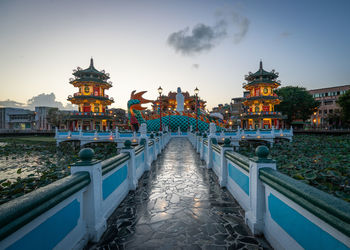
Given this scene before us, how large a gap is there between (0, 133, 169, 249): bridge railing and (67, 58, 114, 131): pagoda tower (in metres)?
37.4

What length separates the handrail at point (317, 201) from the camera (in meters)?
1.56

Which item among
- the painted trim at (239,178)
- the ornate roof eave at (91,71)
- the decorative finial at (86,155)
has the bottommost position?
the painted trim at (239,178)

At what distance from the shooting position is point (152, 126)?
35.0 m

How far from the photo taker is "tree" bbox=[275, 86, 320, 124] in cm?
4641

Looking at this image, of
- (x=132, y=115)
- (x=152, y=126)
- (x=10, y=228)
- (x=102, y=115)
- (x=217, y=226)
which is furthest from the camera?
(x=102, y=115)

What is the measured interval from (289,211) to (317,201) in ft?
2.45

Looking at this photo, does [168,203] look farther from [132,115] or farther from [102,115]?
[102,115]

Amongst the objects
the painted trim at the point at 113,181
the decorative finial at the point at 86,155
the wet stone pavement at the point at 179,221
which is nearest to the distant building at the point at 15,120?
the painted trim at the point at 113,181

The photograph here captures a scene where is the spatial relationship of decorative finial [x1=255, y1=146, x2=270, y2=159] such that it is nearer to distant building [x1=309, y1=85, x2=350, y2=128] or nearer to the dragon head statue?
the dragon head statue

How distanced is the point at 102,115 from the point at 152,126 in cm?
1210

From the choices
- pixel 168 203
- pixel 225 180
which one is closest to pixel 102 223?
pixel 168 203

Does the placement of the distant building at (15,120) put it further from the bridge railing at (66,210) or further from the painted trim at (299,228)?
the painted trim at (299,228)

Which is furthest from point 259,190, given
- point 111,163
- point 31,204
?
point 31,204

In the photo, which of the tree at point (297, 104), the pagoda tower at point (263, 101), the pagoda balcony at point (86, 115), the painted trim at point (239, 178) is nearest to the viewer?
the painted trim at point (239, 178)
